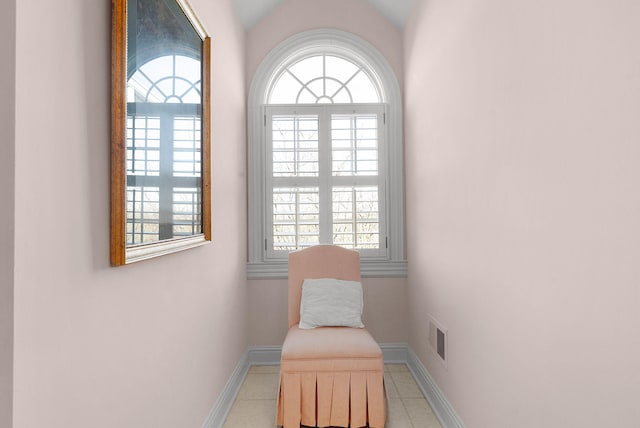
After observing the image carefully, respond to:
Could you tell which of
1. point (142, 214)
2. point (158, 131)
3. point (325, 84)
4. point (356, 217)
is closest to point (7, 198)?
point (142, 214)

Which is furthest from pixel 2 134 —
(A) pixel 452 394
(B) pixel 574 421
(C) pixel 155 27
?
(A) pixel 452 394

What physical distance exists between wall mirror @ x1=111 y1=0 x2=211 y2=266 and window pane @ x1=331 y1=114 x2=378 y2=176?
4.64 ft

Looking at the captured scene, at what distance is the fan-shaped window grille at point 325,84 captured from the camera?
10.7 feet

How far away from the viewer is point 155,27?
134 cm

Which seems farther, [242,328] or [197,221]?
[242,328]

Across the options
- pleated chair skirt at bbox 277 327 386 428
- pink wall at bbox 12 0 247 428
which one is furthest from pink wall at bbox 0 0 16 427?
pleated chair skirt at bbox 277 327 386 428

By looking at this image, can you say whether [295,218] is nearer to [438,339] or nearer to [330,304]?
[330,304]

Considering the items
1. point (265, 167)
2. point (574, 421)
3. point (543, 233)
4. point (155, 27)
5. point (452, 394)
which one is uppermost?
point (155, 27)

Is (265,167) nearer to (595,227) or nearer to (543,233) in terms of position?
(543,233)

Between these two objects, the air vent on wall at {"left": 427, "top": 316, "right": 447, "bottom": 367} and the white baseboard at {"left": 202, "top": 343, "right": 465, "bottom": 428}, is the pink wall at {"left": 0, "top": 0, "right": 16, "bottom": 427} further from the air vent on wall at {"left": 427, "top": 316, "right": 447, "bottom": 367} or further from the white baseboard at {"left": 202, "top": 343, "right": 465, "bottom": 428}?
the air vent on wall at {"left": 427, "top": 316, "right": 447, "bottom": 367}

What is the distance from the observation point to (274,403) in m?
2.47

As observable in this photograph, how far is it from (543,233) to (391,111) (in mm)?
2111

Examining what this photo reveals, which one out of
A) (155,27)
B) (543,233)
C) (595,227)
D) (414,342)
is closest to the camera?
(595,227)

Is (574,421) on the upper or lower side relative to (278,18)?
lower
